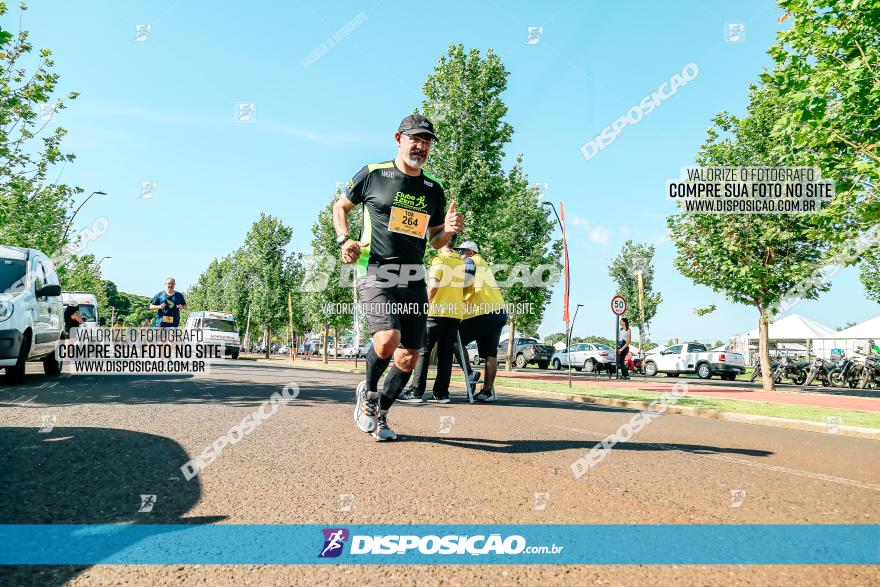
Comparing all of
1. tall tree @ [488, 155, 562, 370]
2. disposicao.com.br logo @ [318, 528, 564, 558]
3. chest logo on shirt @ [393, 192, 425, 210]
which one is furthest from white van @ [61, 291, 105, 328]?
disposicao.com.br logo @ [318, 528, 564, 558]

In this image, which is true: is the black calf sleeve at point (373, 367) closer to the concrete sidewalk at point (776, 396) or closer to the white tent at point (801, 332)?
the concrete sidewalk at point (776, 396)

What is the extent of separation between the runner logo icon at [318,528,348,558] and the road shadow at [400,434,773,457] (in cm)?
220

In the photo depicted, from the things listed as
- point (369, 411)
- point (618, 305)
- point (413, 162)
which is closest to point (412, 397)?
point (369, 411)

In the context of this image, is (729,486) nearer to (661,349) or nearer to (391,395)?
(391,395)

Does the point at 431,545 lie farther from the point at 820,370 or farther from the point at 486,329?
the point at 820,370

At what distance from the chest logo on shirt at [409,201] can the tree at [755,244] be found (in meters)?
15.0

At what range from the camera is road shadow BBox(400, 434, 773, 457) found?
471 centimetres

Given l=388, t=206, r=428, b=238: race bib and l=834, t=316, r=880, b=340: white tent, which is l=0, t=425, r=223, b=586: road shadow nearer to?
l=388, t=206, r=428, b=238: race bib

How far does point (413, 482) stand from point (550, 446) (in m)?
1.88

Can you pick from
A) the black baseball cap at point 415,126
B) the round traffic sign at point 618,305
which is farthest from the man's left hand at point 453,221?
the round traffic sign at point 618,305

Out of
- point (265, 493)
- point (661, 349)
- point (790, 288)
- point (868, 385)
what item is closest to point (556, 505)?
point (265, 493)

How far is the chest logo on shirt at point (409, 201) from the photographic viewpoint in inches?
188

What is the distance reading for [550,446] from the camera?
4.89m

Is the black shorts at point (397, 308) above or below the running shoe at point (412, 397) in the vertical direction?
above
